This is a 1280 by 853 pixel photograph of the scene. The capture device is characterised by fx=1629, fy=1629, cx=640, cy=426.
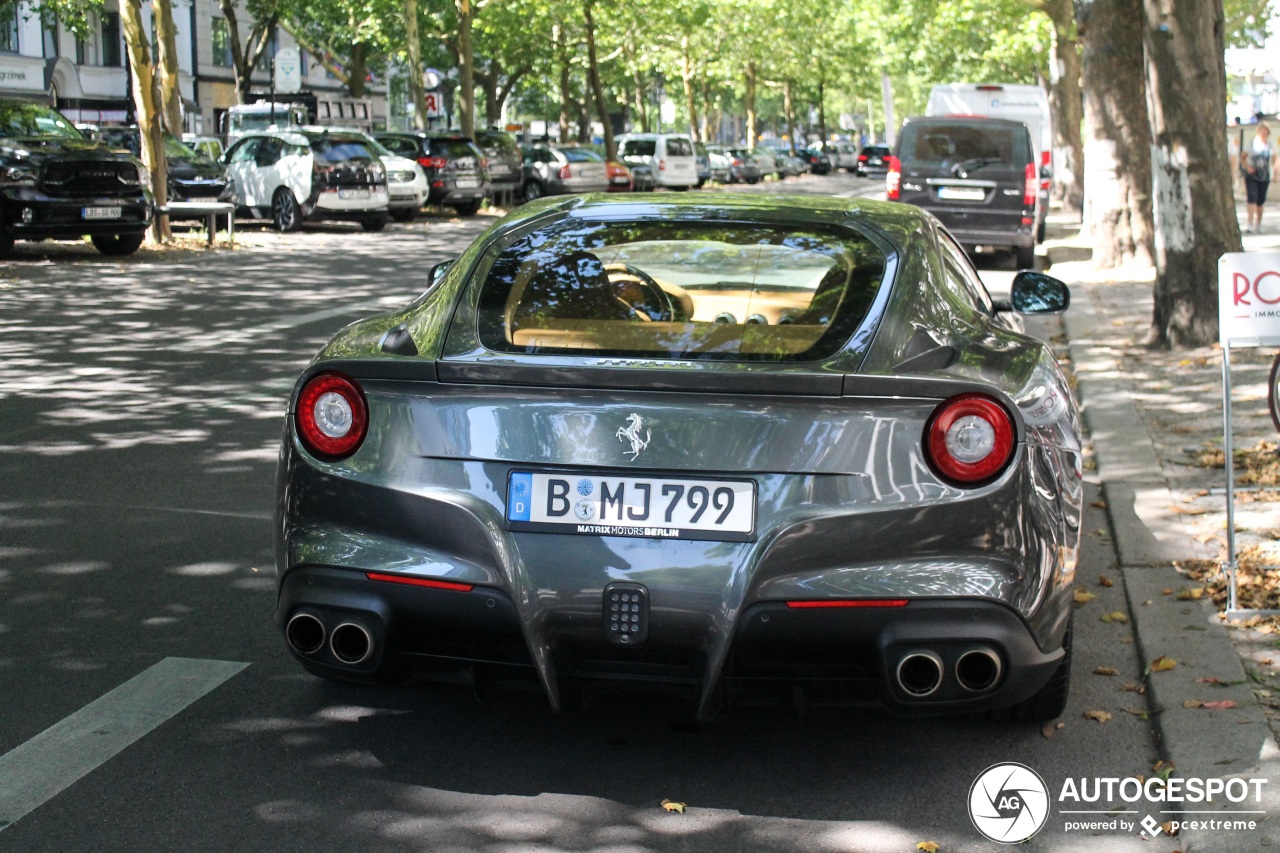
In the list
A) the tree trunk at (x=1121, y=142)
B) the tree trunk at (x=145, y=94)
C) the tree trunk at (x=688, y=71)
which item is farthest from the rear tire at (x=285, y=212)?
the tree trunk at (x=688, y=71)

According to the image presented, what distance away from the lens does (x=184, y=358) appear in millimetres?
11836

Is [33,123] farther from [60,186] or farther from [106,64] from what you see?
[106,64]

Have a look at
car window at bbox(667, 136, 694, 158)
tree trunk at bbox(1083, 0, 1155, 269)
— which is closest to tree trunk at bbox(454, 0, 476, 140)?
car window at bbox(667, 136, 694, 158)

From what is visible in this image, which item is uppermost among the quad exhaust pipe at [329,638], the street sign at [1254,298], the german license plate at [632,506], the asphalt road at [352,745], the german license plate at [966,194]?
the german license plate at [966,194]

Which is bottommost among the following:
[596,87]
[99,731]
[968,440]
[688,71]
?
[99,731]

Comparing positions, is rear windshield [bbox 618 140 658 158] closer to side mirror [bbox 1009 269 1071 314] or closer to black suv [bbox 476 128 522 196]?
black suv [bbox 476 128 522 196]

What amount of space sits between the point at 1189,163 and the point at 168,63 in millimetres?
17470

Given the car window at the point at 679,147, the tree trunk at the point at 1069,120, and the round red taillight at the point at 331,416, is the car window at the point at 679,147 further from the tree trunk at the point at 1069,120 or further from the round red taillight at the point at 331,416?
the round red taillight at the point at 331,416

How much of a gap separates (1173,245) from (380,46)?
51.1 meters

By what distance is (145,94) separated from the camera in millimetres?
22094

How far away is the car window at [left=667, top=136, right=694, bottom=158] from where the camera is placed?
49750mm

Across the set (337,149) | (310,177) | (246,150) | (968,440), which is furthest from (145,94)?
(968,440)

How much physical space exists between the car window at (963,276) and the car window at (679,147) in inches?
1758

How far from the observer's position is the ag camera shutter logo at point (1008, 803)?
3.88m
